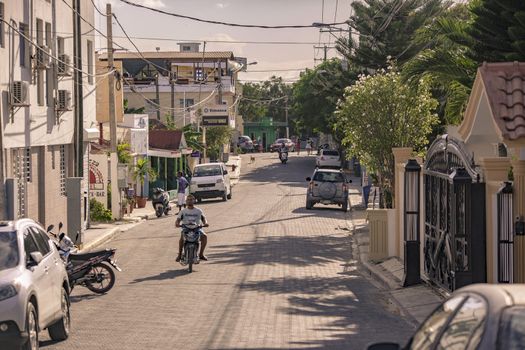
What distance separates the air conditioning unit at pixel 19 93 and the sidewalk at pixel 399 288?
9.47m

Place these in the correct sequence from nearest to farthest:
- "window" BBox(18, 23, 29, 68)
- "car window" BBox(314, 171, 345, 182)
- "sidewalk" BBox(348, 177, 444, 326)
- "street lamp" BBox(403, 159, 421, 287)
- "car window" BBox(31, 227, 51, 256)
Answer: "car window" BBox(31, 227, 51, 256)
"sidewalk" BBox(348, 177, 444, 326)
"street lamp" BBox(403, 159, 421, 287)
"window" BBox(18, 23, 29, 68)
"car window" BBox(314, 171, 345, 182)

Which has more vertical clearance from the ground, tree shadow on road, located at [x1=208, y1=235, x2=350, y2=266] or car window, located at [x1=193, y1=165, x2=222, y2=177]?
car window, located at [x1=193, y1=165, x2=222, y2=177]

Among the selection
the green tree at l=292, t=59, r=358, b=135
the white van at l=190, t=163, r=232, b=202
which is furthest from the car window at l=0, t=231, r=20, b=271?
the green tree at l=292, t=59, r=358, b=135

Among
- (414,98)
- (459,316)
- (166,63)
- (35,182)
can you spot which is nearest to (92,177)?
(35,182)

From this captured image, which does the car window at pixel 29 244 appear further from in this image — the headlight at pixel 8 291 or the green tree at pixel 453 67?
the green tree at pixel 453 67

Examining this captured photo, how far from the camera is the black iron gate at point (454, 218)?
54.0ft

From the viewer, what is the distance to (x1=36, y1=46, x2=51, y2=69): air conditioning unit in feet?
98.7

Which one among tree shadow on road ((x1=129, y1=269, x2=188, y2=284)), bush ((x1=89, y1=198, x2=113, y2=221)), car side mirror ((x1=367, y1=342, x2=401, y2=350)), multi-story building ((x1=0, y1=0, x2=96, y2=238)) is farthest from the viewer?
bush ((x1=89, y1=198, x2=113, y2=221))

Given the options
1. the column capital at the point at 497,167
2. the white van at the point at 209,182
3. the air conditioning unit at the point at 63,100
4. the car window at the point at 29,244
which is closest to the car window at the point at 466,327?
the car window at the point at 29,244

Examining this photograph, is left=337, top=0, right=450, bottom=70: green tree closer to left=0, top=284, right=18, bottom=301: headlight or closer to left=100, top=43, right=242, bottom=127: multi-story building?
left=100, top=43, right=242, bottom=127: multi-story building

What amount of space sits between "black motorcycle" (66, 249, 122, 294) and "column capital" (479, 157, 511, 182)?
6.85 metres

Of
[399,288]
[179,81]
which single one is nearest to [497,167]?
[399,288]

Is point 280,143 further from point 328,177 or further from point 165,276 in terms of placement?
point 165,276

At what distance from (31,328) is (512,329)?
8204 millimetres
